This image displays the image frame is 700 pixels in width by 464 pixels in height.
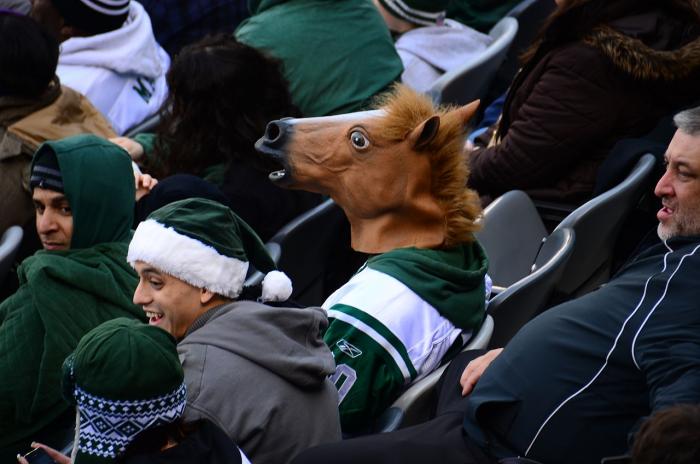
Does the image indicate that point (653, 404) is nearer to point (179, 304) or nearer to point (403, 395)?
point (403, 395)

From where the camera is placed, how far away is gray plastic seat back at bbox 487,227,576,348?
3098 mm

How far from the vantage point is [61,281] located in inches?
116

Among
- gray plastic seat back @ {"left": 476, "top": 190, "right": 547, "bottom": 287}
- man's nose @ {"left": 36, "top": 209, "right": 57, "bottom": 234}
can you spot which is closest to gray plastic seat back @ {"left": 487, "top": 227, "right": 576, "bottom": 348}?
gray plastic seat back @ {"left": 476, "top": 190, "right": 547, "bottom": 287}

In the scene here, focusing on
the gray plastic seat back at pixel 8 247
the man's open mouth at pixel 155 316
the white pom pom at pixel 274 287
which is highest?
the white pom pom at pixel 274 287

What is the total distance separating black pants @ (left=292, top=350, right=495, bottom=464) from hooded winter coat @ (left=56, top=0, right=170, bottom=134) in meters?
2.19

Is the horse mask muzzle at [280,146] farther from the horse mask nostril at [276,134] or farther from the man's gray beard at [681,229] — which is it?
the man's gray beard at [681,229]

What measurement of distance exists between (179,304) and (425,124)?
75 cm

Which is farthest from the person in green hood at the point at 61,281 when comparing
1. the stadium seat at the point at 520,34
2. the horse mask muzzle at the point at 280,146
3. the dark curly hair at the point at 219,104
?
the stadium seat at the point at 520,34

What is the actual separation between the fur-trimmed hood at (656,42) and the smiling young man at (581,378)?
1.23 m

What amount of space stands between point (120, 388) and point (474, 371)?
1.01m

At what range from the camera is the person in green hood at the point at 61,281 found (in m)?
2.85

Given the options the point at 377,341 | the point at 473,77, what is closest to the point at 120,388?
the point at 377,341

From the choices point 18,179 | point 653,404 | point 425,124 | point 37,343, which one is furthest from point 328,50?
point 653,404

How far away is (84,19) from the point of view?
4.49m
